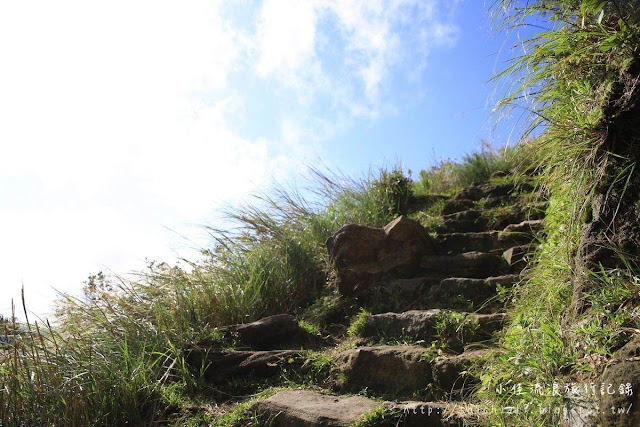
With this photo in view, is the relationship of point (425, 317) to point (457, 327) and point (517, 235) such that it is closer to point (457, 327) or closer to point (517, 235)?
point (457, 327)

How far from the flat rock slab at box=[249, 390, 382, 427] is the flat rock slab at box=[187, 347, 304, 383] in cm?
59

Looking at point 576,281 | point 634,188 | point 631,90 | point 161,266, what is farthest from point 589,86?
point 161,266

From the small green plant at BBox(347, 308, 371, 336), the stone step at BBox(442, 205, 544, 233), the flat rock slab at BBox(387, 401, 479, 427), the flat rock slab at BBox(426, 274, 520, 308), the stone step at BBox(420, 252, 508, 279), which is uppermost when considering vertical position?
the stone step at BBox(442, 205, 544, 233)

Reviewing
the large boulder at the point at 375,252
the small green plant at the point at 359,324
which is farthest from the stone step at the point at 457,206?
the small green plant at the point at 359,324

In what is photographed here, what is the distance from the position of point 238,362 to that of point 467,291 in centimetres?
215

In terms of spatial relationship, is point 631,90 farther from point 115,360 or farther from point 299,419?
point 115,360

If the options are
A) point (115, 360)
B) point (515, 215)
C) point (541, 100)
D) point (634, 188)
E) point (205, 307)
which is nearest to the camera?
point (634, 188)

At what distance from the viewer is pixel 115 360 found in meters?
4.00

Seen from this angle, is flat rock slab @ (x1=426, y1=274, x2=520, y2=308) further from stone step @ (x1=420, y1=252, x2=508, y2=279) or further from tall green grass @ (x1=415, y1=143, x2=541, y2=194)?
tall green grass @ (x1=415, y1=143, x2=541, y2=194)

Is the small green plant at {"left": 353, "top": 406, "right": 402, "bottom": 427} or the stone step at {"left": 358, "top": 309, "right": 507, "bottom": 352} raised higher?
the stone step at {"left": 358, "top": 309, "right": 507, "bottom": 352}

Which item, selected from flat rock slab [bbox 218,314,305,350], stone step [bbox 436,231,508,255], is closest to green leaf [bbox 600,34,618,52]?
stone step [bbox 436,231,508,255]

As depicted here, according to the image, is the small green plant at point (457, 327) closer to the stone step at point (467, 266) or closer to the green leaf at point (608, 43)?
the stone step at point (467, 266)

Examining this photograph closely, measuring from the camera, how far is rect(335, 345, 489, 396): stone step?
11.2 feet

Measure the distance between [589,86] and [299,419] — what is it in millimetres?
2793
